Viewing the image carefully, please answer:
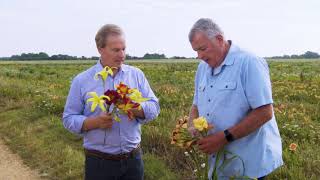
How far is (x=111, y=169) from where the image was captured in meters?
3.62

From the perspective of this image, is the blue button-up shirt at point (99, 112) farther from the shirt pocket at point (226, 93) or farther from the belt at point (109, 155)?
the shirt pocket at point (226, 93)

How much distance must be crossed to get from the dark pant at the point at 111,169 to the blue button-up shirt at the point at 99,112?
0.08 metres

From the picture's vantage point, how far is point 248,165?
128 inches

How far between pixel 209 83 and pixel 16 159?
207 inches

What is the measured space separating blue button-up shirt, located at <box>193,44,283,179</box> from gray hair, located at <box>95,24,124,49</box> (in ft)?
2.37

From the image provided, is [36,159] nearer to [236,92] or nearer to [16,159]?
[16,159]

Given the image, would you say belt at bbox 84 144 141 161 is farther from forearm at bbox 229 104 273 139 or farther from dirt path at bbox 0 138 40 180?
dirt path at bbox 0 138 40 180

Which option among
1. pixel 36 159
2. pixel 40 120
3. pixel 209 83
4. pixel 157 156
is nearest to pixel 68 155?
pixel 36 159

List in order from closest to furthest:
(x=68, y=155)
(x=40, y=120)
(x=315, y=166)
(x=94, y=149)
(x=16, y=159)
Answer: (x=94, y=149) < (x=315, y=166) < (x=68, y=155) < (x=16, y=159) < (x=40, y=120)

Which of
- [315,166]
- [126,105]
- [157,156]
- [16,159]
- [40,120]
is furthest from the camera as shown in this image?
[40,120]

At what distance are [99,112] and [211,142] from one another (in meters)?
0.87

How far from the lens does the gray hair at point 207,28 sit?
3175mm

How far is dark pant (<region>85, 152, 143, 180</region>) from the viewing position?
142 inches

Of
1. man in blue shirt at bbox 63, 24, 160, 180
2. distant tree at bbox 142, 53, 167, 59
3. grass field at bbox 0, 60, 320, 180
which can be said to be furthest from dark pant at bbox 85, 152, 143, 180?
distant tree at bbox 142, 53, 167, 59
